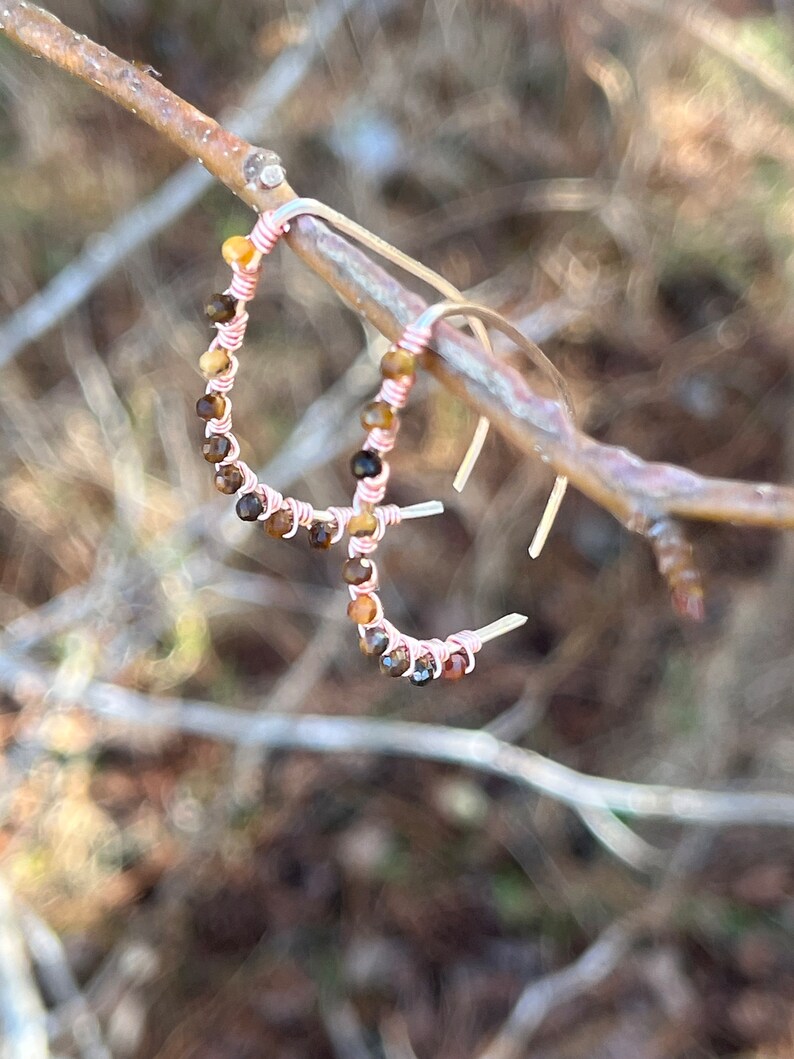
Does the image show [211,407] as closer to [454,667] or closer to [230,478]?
A: [230,478]

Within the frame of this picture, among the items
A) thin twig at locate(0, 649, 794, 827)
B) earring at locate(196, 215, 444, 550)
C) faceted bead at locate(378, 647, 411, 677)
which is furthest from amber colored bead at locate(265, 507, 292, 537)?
thin twig at locate(0, 649, 794, 827)

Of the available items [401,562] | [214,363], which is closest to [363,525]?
[214,363]

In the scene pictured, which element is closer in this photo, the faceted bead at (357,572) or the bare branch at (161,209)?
the faceted bead at (357,572)

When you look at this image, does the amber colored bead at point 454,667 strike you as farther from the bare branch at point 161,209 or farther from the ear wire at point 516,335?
the bare branch at point 161,209

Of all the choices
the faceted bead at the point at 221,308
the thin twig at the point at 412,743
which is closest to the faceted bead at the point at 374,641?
the faceted bead at the point at 221,308

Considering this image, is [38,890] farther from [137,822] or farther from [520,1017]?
[520,1017]

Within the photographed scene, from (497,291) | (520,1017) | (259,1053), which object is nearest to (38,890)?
(259,1053)
